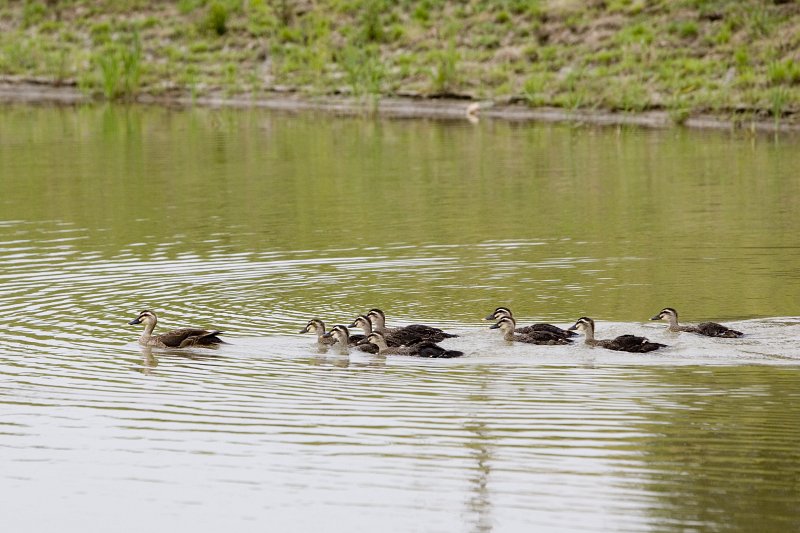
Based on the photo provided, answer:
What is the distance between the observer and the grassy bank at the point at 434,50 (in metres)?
42.0

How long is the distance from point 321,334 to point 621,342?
3.07 m

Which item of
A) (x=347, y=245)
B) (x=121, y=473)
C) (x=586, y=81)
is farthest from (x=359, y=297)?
(x=586, y=81)

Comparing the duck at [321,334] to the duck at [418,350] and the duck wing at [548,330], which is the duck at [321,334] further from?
the duck wing at [548,330]

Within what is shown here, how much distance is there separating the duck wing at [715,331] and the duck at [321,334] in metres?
3.45

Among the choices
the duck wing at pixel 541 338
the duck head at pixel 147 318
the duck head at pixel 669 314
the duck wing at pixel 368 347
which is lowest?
the duck wing at pixel 368 347

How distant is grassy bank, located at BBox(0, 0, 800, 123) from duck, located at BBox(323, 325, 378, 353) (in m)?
25.1

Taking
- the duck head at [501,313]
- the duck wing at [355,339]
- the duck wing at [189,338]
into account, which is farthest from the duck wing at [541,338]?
the duck wing at [189,338]

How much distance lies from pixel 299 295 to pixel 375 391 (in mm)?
4899

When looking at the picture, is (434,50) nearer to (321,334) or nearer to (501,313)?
(501,313)

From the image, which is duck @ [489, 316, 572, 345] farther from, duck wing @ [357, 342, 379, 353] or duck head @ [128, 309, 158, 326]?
duck head @ [128, 309, 158, 326]

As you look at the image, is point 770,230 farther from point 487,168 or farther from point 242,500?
point 242,500

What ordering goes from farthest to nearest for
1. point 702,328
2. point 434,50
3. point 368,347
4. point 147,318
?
point 434,50 < point 147,318 < point 702,328 < point 368,347

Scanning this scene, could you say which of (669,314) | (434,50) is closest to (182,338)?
(669,314)

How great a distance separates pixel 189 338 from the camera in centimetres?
1498
